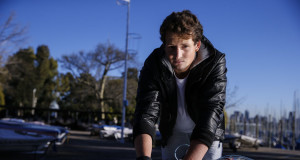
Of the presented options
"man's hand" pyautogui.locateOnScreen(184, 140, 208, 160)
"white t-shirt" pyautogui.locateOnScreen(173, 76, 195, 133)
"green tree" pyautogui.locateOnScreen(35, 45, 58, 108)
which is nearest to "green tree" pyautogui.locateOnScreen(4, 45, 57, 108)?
"green tree" pyautogui.locateOnScreen(35, 45, 58, 108)

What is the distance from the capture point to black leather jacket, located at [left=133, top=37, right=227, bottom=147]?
1.62m

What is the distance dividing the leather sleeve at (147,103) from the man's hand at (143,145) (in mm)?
31

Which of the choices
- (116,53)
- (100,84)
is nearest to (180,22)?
(116,53)

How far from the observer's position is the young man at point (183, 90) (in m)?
1.55

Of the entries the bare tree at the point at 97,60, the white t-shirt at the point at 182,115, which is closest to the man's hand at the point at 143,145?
the white t-shirt at the point at 182,115

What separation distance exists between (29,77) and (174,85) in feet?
172

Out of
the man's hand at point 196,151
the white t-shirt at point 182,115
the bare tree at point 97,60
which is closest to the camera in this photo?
the man's hand at point 196,151

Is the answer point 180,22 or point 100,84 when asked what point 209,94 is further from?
point 100,84

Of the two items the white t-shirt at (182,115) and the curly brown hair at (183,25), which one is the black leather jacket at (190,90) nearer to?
the white t-shirt at (182,115)

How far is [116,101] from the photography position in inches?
1538

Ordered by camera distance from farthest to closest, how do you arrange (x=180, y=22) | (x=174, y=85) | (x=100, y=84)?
(x=100, y=84) < (x=174, y=85) < (x=180, y=22)

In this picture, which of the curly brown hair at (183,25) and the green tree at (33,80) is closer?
the curly brown hair at (183,25)

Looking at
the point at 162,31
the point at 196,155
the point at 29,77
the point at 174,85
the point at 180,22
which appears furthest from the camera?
the point at 29,77

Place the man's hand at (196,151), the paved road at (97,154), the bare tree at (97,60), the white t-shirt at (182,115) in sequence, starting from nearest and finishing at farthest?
the man's hand at (196,151), the white t-shirt at (182,115), the paved road at (97,154), the bare tree at (97,60)
